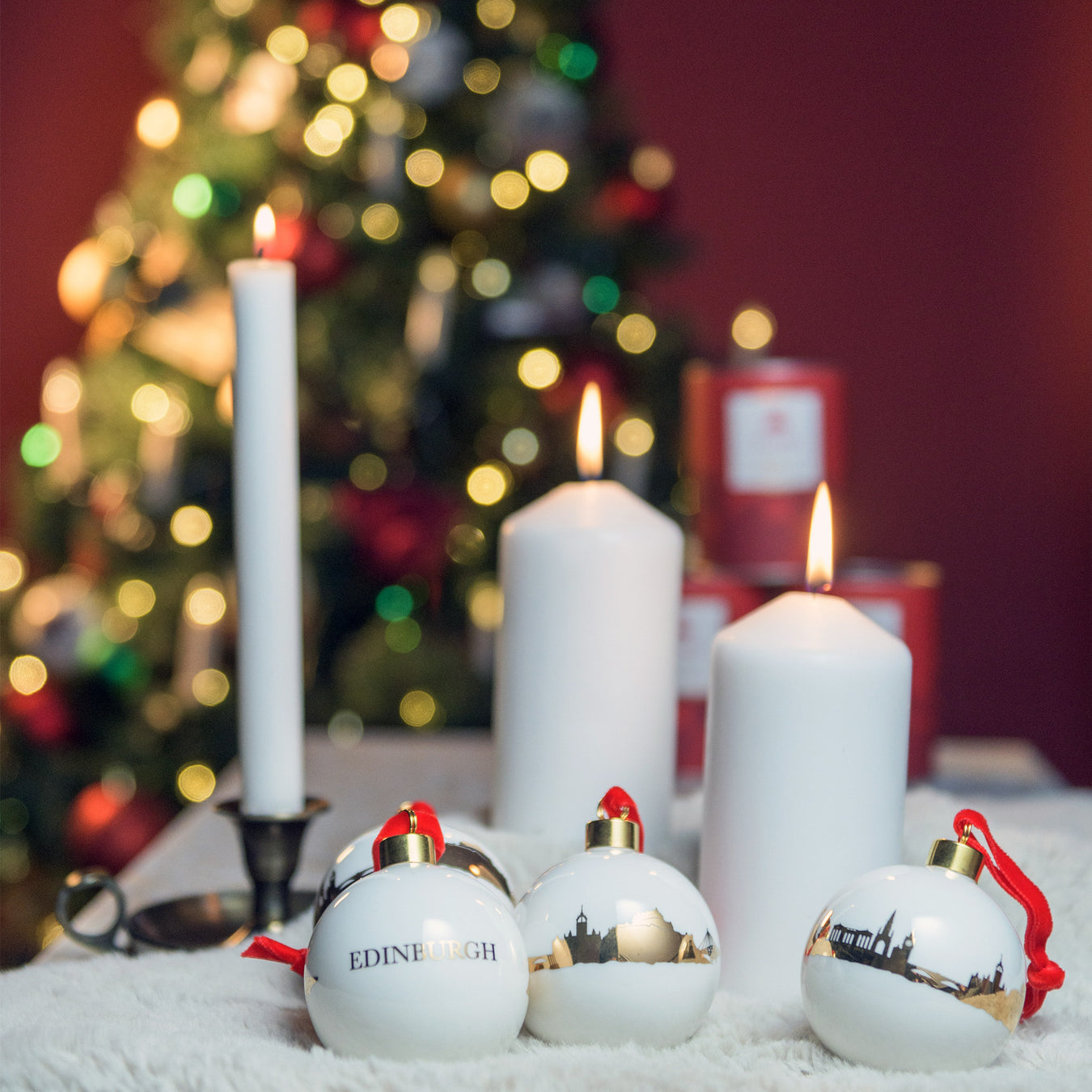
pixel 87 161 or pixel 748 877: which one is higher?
pixel 87 161

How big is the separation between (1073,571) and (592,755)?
205 cm

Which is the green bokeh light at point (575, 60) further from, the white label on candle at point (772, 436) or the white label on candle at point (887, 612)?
the white label on candle at point (887, 612)

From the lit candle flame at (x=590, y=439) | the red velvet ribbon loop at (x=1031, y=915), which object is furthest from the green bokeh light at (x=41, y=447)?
the red velvet ribbon loop at (x=1031, y=915)

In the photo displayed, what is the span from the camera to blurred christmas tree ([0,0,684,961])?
69.9 inches

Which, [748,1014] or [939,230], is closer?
[748,1014]

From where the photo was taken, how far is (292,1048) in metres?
0.39

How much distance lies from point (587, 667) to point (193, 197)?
1.45 meters

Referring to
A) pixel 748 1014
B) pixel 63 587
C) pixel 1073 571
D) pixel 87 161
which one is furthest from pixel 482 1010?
pixel 87 161

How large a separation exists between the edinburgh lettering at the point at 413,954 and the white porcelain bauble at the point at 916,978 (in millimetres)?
116

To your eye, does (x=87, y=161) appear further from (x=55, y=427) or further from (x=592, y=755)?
(x=592, y=755)

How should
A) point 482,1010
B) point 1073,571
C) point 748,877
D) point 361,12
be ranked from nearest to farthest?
point 482,1010 < point 748,877 < point 361,12 < point 1073,571

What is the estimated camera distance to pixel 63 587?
1841 millimetres

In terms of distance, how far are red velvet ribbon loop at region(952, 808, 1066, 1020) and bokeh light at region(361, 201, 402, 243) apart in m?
1.53

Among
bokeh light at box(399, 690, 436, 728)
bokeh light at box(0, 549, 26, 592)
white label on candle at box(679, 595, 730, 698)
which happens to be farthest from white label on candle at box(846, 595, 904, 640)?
bokeh light at box(0, 549, 26, 592)
